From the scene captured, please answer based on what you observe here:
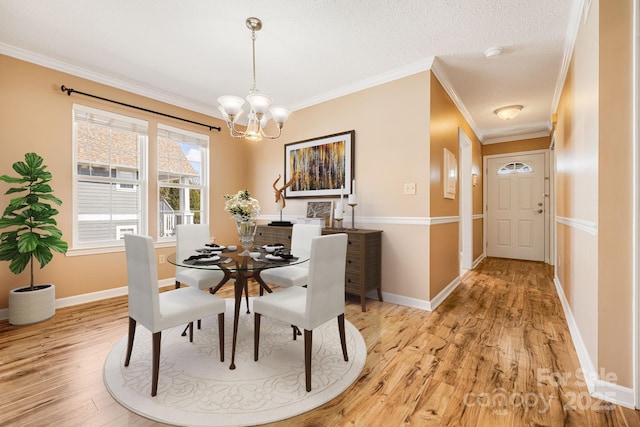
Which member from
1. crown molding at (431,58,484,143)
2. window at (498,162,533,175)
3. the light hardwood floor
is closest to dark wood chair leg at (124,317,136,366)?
the light hardwood floor

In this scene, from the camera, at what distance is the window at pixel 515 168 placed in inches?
223

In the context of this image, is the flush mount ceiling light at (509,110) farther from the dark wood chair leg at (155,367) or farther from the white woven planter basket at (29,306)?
the white woven planter basket at (29,306)

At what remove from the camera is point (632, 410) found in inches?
58.6

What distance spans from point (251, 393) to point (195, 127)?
385 centimetres

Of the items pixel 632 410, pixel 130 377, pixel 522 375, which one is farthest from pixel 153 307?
pixel 632 410

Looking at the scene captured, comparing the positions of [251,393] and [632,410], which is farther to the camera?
[251,393]

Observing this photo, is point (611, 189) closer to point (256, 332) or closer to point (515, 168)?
point (256, 332)

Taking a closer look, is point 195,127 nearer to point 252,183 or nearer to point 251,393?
point 252,183

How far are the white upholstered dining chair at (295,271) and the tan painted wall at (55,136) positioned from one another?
2137mm

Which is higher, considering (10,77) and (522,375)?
(10,77)

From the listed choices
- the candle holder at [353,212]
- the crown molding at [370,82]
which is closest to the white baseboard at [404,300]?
the candle holder at [353,212]

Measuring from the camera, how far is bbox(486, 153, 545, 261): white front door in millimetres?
5531

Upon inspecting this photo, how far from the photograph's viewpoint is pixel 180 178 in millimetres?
4148

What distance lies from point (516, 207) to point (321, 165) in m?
4.50
